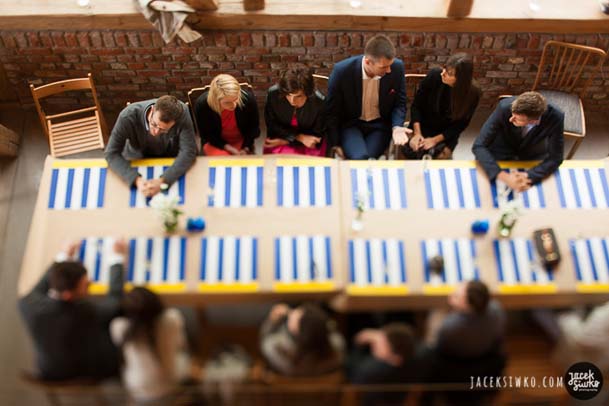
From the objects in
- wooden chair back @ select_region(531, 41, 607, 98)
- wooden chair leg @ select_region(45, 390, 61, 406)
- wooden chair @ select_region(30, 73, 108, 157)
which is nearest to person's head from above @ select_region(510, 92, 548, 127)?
wooden chair back @ select_region(531, 41, 607, 98)

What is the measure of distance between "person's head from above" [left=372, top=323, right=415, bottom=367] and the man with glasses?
6.45 feet

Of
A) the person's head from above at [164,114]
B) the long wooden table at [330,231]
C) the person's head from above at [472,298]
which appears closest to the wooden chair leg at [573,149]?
the long wooden table at [330,231]

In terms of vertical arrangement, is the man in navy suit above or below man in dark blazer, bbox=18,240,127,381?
above

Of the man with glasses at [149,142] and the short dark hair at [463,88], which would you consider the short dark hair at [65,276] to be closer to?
the man with glasses at [149,142]

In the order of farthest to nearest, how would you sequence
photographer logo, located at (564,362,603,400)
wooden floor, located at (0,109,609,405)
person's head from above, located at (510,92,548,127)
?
person's head from above, located at (510,92,548,127)
photographer logo, located at (564,362,603,400)
wooden floor, located at (0,109,609,405)

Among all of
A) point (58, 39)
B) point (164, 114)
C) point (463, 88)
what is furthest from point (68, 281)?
point (463, 88)

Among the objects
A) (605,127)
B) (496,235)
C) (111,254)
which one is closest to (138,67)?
(111,254)

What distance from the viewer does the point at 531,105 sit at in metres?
4.21

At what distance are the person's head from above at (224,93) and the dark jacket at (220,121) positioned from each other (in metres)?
0.14

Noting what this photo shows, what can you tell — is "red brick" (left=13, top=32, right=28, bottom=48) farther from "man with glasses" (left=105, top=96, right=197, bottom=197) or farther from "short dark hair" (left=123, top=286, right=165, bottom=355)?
"short dark hair" (left=123, top=286, right=165, bottom=355)

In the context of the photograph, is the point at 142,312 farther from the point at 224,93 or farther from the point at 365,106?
the point at 365,106

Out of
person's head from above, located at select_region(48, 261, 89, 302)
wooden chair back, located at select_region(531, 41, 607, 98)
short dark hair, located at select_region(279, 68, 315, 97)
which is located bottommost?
person's head from above, located at select_region(48, 261, 89, 302)

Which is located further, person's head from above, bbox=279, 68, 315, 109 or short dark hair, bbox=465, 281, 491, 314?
person's head from above, bbox=279, 68, 315, 109

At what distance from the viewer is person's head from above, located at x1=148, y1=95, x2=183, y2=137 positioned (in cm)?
417
